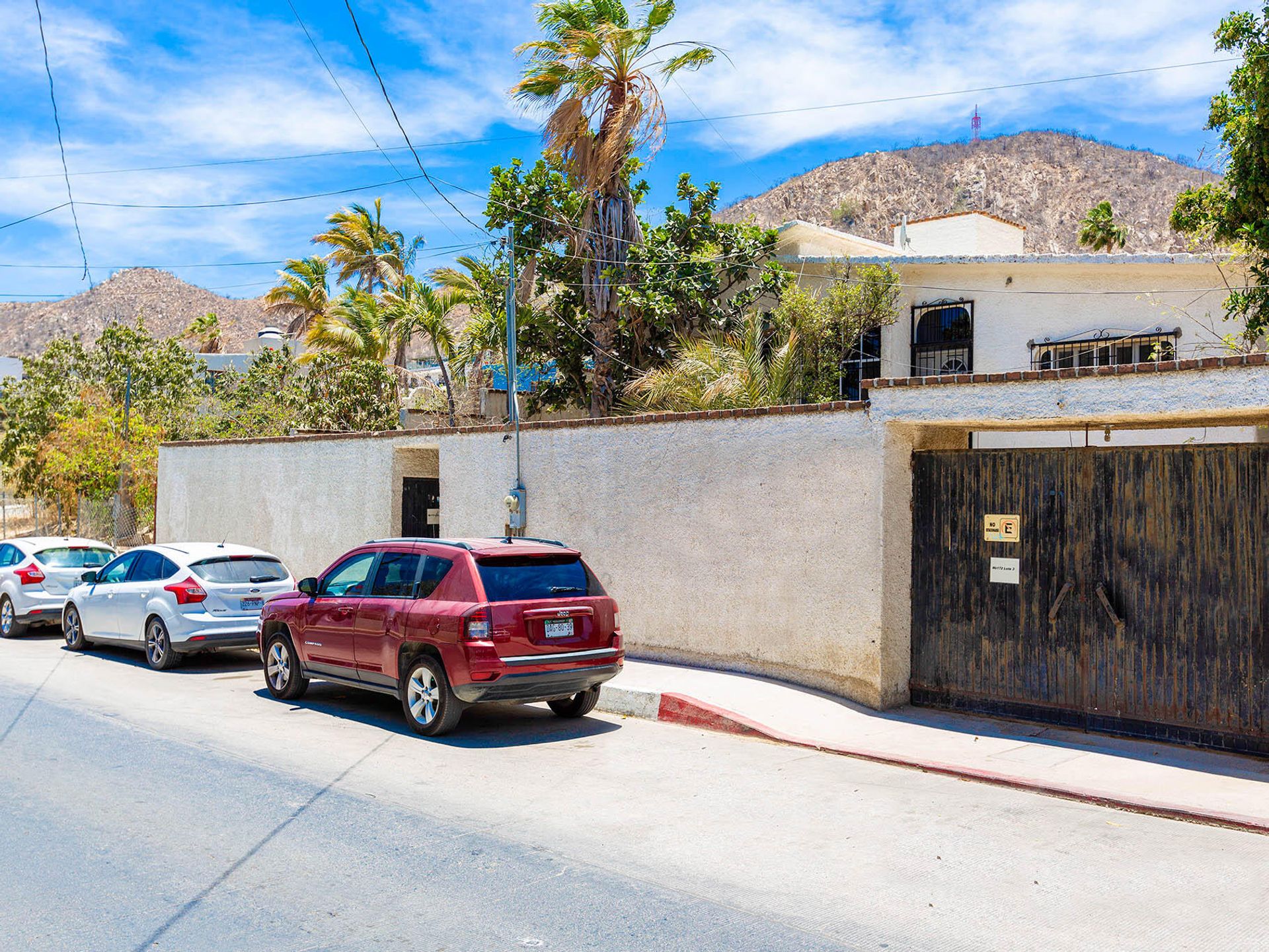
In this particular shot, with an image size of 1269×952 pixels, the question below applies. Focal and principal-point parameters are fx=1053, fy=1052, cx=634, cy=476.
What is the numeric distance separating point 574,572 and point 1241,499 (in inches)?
220

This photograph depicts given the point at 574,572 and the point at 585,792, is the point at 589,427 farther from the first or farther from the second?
the point at 585,792

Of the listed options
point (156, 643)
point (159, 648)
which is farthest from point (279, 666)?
point (156, 643)

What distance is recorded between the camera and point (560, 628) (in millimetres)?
9203

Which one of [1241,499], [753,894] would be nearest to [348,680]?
[753,894]

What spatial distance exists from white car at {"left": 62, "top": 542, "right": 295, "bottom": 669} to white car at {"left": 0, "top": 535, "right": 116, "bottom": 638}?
288 cm

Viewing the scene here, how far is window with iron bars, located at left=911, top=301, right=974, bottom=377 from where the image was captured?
1817cm

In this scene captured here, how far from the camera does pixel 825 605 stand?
1063cm

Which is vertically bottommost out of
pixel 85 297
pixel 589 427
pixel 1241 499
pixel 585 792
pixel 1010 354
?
pixel 585 792

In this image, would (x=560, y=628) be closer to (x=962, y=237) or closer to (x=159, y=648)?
(x=159, y=648)

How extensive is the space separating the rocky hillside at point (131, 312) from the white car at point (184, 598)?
255ft

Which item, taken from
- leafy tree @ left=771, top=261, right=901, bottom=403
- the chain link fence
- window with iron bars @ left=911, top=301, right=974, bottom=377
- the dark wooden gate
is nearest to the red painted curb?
the dark wooden gate

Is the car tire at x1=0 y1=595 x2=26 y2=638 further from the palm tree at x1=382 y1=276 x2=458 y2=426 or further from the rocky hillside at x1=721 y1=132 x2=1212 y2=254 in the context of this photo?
the rocky hillside at x1=721 y1=132 x2=1212 y2=254

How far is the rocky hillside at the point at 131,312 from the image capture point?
91.2 metres

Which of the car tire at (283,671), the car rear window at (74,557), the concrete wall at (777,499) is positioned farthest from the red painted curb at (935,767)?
the car rear window at (74,557)
